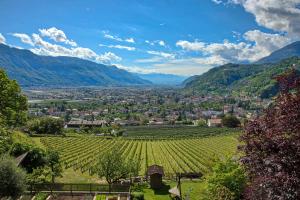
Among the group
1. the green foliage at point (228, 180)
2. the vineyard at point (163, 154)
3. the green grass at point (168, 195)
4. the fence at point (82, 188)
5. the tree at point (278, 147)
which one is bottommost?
the vineyard at point (163, 154)

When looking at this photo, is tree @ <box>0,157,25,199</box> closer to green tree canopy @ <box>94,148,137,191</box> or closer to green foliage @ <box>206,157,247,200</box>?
green foliage @ <box>206,157,247,200</box>

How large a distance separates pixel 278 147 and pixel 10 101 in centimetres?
2438

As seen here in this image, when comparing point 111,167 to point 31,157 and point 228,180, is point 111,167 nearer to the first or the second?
point 31,157

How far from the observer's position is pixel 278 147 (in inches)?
408

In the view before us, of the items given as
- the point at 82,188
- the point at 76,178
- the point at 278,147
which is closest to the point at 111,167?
the point at 82,188

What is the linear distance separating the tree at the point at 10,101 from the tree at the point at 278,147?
74.2 feet

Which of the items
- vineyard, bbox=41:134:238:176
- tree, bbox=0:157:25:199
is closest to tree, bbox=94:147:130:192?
vineyard, bbox=41:134:238:176

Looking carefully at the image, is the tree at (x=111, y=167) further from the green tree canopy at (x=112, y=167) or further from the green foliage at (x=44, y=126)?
the green foliage at (x=44, y=126)

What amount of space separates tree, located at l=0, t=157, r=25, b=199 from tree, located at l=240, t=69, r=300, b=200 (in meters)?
18.4

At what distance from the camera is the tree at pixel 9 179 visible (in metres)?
24.8

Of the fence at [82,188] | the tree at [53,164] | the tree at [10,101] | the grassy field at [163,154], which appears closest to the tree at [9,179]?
the tree at [10,101]

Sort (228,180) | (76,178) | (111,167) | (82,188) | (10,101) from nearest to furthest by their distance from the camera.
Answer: (228,180) → (10,101) → (82,188) → (111,167) → (76,178)

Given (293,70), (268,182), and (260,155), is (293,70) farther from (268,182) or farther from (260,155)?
(268,182)

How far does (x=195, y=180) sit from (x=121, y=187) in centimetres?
1416
